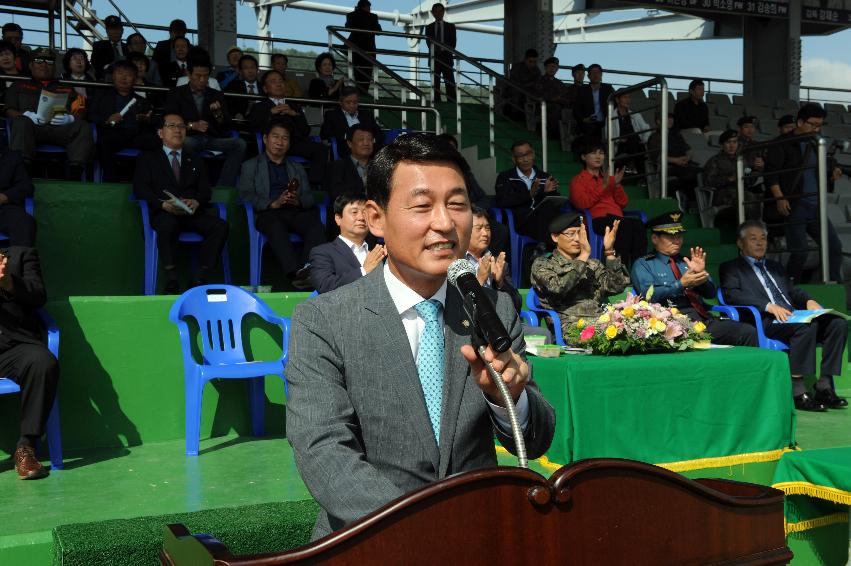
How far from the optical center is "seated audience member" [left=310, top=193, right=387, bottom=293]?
17.3 ft

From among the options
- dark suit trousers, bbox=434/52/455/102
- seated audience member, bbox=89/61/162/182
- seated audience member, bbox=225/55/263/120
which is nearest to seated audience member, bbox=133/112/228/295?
seated audience member, bbox=89/61/162/182

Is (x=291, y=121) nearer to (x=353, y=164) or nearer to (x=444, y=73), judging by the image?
(x=353, y=164)

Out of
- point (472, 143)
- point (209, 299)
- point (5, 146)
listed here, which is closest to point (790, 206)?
point (472, 143)

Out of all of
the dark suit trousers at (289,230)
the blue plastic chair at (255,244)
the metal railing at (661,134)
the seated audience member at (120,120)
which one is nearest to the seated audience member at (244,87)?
the seated audience member at (120,120)

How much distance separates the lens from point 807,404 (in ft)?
19.8

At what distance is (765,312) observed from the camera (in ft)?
20.9

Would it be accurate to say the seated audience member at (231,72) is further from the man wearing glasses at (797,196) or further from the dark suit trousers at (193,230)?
the man wearing glasses at (797,196)

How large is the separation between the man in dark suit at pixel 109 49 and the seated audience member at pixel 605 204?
15.2 ft

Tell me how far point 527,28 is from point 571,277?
28.1 ft

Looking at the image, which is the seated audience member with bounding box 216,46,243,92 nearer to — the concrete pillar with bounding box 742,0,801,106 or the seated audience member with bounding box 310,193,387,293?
the seated audience member with bounding box 310,193,387,293

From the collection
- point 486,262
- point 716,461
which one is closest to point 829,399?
point 716,461

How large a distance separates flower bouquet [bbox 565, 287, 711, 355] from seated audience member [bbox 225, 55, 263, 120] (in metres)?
5.00

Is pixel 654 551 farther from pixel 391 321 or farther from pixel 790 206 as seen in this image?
pixel 790 206

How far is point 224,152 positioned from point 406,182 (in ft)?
20.3
